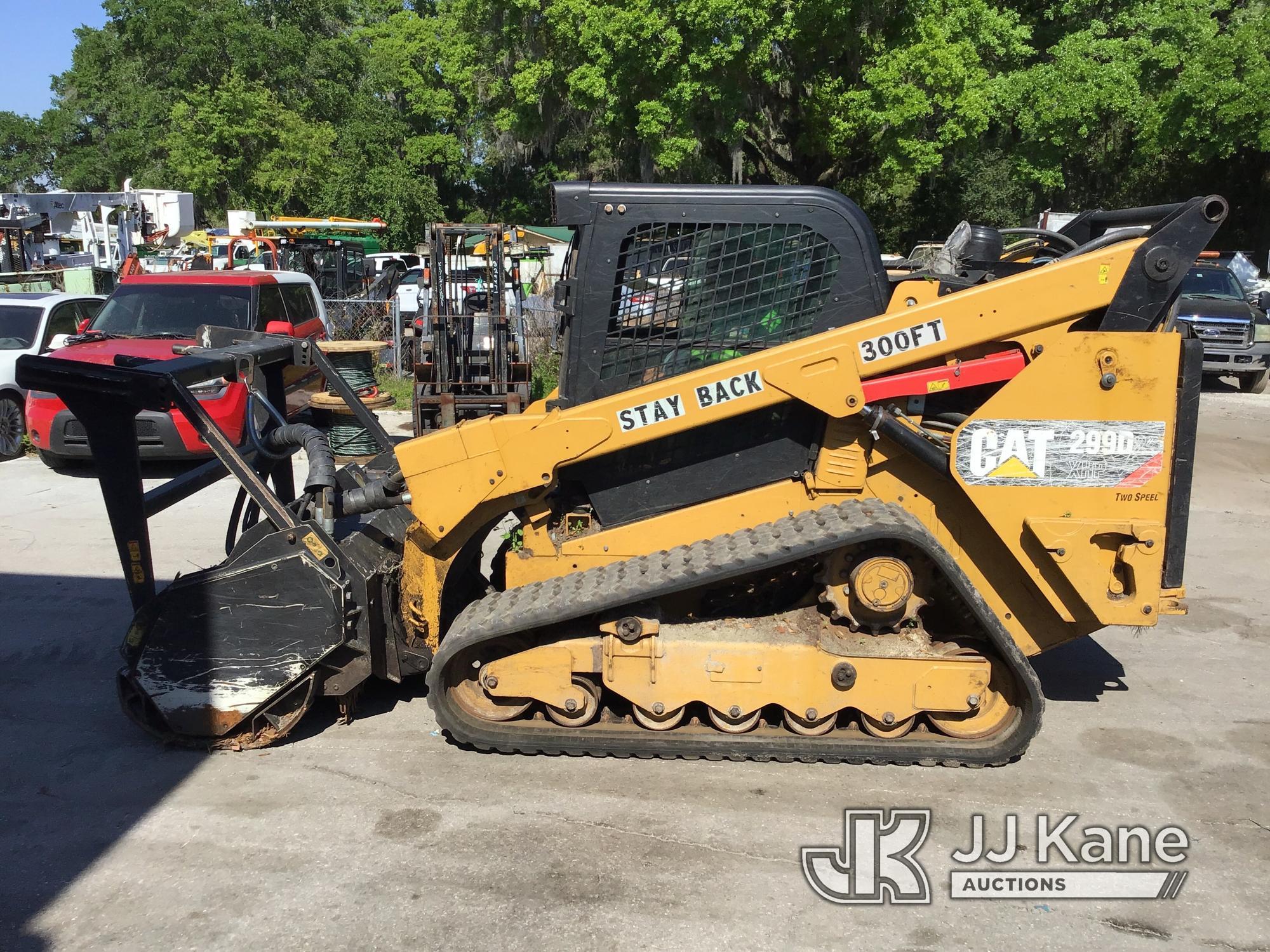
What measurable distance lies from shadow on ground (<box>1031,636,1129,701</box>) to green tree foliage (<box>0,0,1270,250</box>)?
17843mm

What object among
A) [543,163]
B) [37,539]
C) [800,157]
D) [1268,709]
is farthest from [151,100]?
[1268,709]

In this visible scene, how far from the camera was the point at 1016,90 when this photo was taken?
83.8 ft

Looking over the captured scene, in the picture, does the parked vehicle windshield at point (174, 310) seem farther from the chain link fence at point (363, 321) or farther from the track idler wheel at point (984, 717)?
the track idler wheel at point (984, 717)

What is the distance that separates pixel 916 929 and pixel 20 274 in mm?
20946

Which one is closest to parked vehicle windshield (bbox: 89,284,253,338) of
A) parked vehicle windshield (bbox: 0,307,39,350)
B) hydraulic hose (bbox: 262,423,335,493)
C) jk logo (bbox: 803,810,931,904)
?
parked vehicle windshield (bbox: 0,307,39,350)

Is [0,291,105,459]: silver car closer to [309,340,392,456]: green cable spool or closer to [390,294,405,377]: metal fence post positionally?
[309,340,392,456]: green cable spool

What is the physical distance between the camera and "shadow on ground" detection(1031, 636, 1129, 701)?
541cm

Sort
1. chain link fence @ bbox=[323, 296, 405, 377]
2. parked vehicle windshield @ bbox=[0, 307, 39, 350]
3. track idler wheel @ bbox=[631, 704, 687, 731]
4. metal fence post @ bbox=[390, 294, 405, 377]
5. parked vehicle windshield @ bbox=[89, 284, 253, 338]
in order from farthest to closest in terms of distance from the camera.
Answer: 1. chain link fence @ bbox=[323, 296, 405, 377]
2. metal fence post @ bbox=[390, 294, 405, 377]
3. parked vehicle windshield @ bbox=[0, 307, 39, 350]
4. parked vehicle windshield @ bbox=[89, 284, 253, 338]
5. track idler wheel @ bbox=[631, 704, 687, 731]

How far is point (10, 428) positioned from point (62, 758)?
797 cm

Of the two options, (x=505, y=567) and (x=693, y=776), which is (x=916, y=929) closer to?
(x=693, y=776)

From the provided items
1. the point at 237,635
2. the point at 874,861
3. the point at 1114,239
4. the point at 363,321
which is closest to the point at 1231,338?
the point at 1114,239

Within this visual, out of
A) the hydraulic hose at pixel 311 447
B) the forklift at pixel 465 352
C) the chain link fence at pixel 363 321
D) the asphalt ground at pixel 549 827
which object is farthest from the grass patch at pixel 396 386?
the asphalt ground at pixel 549 827

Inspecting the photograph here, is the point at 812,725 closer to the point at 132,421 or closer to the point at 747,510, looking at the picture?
the point at 747,510

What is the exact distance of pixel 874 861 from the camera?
3838 millimetres
